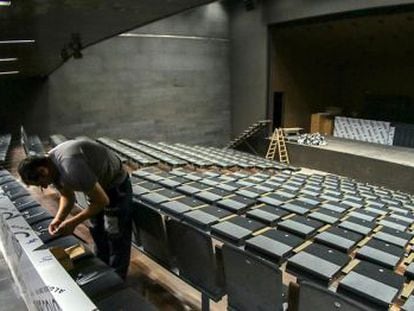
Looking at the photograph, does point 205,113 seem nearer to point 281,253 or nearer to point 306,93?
point 306,93

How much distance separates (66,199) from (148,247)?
868 mm

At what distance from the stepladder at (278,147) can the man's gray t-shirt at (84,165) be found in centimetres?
998

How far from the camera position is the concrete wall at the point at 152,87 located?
10.8 metres

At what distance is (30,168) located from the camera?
2.13 meters

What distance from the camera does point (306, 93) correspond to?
46.0ft

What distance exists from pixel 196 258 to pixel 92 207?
804 mm

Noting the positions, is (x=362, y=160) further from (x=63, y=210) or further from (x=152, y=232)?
(x=63, y=210)

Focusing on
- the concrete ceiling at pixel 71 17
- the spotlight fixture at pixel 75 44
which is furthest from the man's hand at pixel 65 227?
the spotlight fixture at pixel 75 44

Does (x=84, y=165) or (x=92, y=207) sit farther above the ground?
(x=84, y=165)

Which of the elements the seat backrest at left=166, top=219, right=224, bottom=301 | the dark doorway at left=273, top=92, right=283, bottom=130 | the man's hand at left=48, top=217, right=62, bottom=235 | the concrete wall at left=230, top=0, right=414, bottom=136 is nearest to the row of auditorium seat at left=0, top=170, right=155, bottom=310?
the man's hand at left=48, top=217, right=62, bottom=235

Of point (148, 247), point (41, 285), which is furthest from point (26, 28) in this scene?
point (41, 285)

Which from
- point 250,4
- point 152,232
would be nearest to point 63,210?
point 152,232

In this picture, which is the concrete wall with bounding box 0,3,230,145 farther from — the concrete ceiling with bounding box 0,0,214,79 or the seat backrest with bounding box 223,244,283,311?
the seat backrest with bounding box 223,244,283,311

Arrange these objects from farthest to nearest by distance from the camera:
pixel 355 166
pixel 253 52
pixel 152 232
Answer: pixel 253 52, pixel 355 166, pixel 152 232
